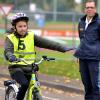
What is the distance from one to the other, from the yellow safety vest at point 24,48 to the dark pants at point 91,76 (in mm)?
1235

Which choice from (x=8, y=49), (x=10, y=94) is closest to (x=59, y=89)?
(x=10, y=94)

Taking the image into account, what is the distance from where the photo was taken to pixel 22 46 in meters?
8.28

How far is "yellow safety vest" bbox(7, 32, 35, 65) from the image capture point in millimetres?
8273

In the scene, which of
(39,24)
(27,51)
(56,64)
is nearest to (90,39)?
(27,51)

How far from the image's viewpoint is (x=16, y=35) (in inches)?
329

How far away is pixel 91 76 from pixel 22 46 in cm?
148

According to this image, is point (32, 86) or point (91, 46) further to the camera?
point (91, 46)

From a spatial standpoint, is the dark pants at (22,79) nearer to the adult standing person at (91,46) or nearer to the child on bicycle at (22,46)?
the child on bicycle at (22,46)

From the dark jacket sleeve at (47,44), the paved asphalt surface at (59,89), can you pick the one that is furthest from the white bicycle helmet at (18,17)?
the paved asphalt surface at (59,89)

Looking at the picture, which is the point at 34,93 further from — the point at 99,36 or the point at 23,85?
the point at 99,36

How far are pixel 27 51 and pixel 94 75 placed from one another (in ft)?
4.67

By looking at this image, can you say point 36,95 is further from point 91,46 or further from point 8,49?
point 91,46

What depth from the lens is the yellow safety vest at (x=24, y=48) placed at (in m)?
8.27

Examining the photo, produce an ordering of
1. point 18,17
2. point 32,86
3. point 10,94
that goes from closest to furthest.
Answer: point 32,86, point 18,17, point 10,94
